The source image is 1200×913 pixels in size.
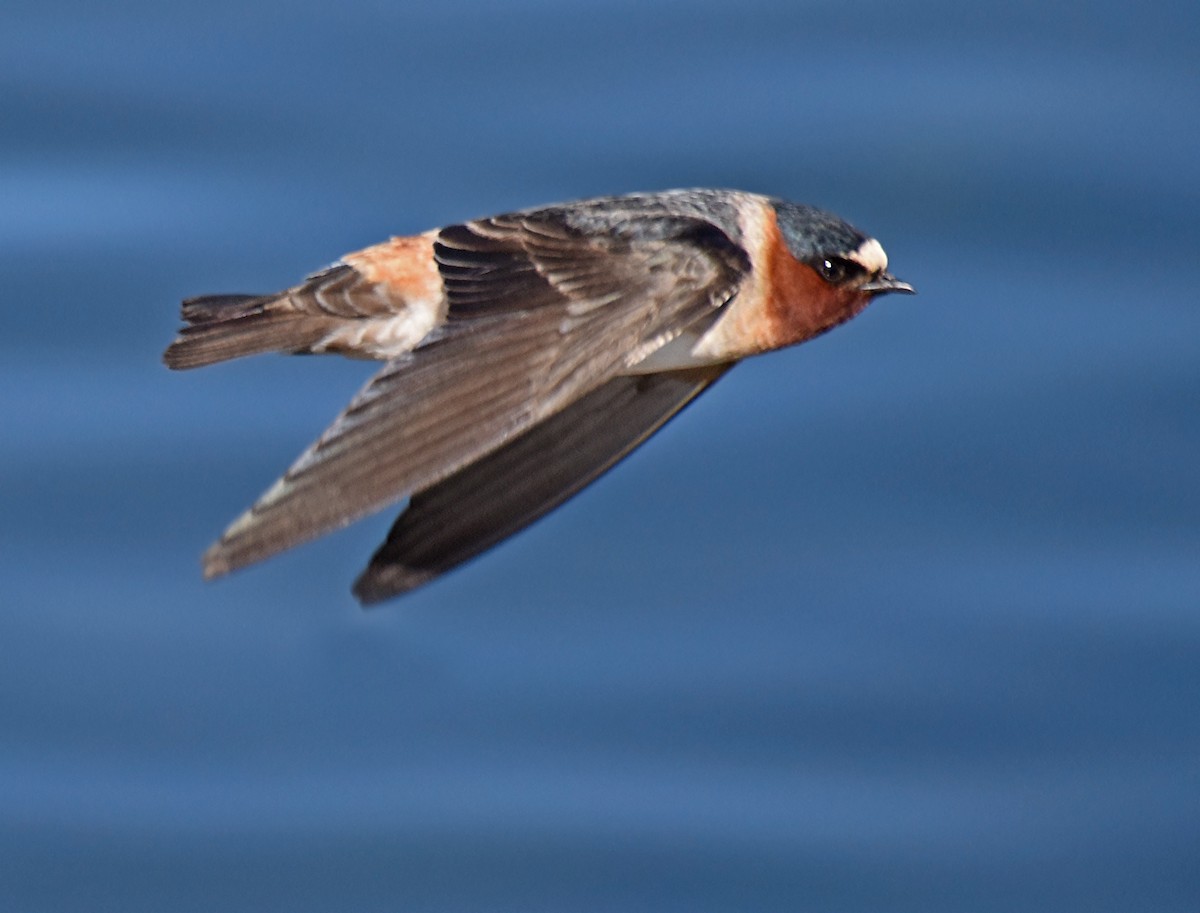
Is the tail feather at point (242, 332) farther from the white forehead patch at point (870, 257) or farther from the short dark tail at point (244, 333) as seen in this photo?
the white forehead patch at point (870, 257)

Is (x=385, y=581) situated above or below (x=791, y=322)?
below

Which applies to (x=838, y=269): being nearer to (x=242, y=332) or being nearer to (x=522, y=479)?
(x=522, y=479)

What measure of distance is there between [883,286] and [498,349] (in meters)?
1.18

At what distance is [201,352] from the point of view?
5.52m

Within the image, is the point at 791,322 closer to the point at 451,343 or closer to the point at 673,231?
the point at 673,231

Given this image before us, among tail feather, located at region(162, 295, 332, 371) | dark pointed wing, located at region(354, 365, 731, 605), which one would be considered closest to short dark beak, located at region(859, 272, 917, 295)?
dark pointed wing, located at region(354, 365, 731, 605)

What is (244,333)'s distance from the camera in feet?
18.1

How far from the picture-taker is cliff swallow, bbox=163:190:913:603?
4.96 meters

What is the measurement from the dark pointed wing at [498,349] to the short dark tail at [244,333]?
402 millimetres

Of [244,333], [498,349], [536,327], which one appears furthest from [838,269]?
[244,333]

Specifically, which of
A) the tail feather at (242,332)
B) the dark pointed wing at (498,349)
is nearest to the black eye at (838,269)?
the dark pointed wing at (498,349)

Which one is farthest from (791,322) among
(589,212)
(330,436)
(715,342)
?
(330,436)

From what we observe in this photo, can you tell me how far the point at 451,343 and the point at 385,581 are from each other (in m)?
0.65

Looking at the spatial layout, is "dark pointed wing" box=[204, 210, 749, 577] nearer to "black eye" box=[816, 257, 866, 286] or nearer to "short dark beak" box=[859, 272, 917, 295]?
"black eye" box=[816, 257, 866, 286]
